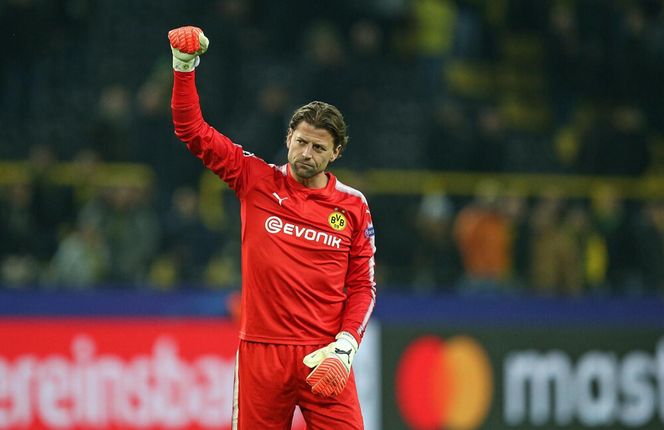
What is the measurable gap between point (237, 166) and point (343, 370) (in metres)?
1.24

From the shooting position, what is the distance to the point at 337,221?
673 centimetres

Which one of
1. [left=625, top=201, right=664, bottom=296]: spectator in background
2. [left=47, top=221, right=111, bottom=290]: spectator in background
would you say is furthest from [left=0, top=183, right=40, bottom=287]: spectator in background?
[left=625, top=201, right=664, bottom=296]: spectator in background

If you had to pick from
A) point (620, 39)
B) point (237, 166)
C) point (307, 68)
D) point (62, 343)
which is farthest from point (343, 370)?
point (620, 39)

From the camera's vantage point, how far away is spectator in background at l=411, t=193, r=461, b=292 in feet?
43.0

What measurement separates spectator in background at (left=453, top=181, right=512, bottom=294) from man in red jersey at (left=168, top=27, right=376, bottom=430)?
6.51m

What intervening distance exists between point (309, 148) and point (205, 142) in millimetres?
545

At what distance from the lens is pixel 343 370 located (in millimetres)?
6391

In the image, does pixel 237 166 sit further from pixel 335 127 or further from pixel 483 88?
pixel 483 88

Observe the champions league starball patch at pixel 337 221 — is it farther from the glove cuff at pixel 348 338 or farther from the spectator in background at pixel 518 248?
the spectator in background at pixel 518 248

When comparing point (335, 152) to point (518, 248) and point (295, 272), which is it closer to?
point (295, 272)

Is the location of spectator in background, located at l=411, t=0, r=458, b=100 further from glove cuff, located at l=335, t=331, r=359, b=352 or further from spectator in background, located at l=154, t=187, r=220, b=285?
glove cuff, located at l=335, t=331, r=359, b=352

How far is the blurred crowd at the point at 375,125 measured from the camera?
490 inches

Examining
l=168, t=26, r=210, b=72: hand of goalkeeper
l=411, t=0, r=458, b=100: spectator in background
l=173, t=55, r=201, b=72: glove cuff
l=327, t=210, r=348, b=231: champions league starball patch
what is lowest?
l=327, t=210, r=348, b=231: champions league starball patch

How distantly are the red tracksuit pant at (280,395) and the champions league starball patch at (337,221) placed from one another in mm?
660
